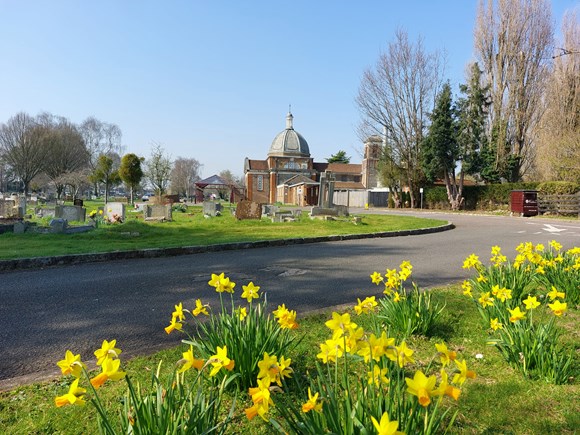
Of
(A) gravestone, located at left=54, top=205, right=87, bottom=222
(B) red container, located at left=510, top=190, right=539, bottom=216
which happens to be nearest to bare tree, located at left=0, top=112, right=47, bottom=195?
(A) gravestone, located at left=54, top=205, right=87, bottom=222

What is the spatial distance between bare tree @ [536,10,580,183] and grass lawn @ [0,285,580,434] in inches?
1115

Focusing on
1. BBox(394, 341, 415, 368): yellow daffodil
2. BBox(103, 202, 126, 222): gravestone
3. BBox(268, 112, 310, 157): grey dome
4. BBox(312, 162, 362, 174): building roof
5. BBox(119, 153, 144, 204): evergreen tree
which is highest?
BBox(268, 112, 310, 157): grey dome

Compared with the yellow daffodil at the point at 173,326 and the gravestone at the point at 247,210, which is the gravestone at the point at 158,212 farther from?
the yellow daffodil at the point at 173,326

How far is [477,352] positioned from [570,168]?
2901 centimetres

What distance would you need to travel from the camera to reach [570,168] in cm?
2622

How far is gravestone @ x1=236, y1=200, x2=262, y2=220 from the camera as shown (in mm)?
18562

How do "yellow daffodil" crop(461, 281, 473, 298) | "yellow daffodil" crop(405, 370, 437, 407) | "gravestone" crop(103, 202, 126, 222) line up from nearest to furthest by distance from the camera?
"yellow daffodil" crop(405, 370, 437, 407)
"yellow daffodil" crop(461, 281, 473, 298)
"gravestone" crop(103, 202, 126, 222)

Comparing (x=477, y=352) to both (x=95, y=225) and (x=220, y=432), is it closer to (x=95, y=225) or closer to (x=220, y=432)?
(x=220, y=432)

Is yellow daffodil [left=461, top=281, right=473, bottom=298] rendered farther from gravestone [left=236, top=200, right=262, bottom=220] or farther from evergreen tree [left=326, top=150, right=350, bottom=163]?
evergreen tree [left=326, top=150, right=350, bottom=163]

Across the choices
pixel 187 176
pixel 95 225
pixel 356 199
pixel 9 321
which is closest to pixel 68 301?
pixel 9 321

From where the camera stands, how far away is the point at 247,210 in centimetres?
1864

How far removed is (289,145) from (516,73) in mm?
44791

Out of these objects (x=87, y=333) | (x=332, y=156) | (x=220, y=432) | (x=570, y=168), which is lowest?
(x=87, y=333)

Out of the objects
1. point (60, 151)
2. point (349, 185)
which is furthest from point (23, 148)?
point (349, 185)
